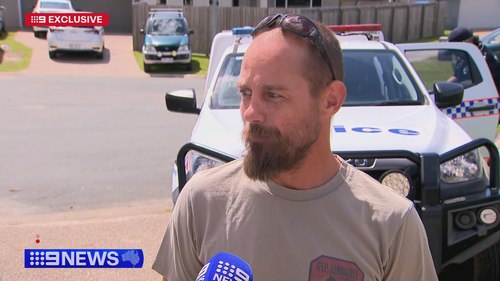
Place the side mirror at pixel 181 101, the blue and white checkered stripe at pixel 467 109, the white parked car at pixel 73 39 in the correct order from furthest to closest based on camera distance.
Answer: the white parked car at pixel 73 39 < the blue and white checkered stripe at pixel 467 109 < the side mirror at pixel 181 101

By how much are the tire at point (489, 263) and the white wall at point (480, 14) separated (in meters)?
32.1

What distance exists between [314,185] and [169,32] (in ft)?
64.0

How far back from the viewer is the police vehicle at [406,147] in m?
3.22

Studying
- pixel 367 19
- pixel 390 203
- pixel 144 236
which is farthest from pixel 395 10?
pixel 390 203

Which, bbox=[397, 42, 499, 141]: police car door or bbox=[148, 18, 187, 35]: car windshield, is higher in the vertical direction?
bbox=[397, 42, 499, 141]: police car door

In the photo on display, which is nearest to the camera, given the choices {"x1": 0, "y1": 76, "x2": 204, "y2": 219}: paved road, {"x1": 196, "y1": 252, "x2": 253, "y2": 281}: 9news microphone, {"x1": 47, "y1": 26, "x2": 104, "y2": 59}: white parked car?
{"x1": 196, "y1": 252, "x2": 253, "y2": 281}: 9news microphone

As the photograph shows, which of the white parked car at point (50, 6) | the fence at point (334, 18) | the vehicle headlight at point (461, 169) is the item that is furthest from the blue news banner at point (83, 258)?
the white parked car at point (50, 6)

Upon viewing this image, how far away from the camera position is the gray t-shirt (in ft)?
5.04

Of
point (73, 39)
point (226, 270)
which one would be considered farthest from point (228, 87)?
point (73, 39)

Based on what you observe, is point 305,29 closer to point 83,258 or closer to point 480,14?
point 83,258

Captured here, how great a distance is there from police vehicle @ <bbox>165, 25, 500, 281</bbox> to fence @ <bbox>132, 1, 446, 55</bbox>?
701 inches

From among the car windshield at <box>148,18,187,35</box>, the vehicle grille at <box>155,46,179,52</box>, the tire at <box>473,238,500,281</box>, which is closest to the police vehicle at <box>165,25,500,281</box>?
the tire at <box>473,238,500,281</box>

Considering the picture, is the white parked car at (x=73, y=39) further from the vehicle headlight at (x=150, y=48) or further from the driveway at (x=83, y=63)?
the vehicle headlight at (x=150, y=48)

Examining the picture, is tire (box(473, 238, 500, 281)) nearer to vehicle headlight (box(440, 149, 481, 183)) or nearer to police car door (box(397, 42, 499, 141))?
vehicle headlight (box(440, 149, 481, 183))
